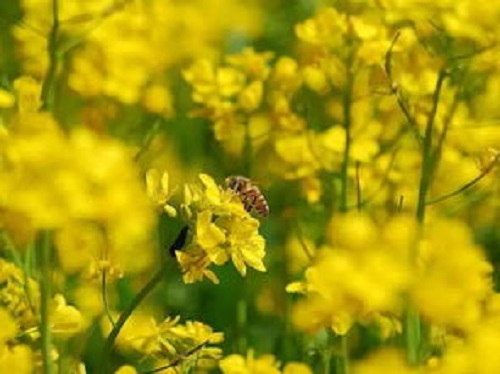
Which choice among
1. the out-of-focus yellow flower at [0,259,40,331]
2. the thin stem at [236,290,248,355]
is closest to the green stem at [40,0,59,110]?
the out-of-focus yellow flower at [0,259,40,331]

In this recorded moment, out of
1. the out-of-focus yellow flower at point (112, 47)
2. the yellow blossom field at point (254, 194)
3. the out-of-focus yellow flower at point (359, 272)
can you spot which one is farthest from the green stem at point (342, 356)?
the out-of-focus yellow flower at point (359, 272)

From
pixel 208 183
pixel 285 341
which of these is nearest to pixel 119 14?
pixel 285 341

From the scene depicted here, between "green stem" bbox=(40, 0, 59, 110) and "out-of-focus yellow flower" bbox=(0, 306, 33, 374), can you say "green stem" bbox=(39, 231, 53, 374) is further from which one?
"green stem" bbox=(40, 0, 59, 110)

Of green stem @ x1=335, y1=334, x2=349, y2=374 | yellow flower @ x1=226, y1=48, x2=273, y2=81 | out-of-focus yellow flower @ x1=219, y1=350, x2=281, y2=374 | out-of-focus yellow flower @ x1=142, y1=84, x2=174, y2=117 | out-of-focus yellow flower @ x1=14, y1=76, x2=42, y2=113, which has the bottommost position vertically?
green stem @ x1=335, y1=334, x2=349, y2=374

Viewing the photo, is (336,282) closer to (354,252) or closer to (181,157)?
(354,252)

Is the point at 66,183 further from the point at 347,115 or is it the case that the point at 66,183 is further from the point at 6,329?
the point at 347,115

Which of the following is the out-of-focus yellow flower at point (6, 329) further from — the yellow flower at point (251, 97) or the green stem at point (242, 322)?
the yellow flower at point (251, 97)
